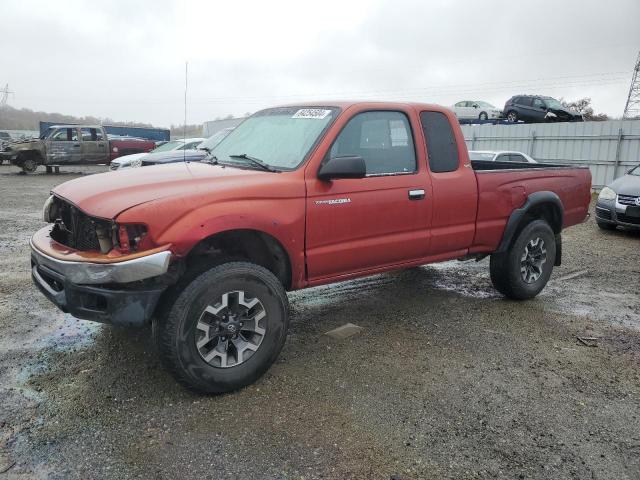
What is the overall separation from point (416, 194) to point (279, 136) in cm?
120

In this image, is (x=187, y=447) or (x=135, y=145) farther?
(x=135, y=145)

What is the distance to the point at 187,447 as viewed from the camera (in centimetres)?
272

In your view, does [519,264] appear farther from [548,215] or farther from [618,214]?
[618,214]

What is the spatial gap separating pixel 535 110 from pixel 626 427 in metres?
22.8

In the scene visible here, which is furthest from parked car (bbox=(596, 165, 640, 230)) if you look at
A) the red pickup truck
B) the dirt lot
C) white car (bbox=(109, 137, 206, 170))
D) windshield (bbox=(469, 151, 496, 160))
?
white car (bbox=(109, 137, 206, 170))

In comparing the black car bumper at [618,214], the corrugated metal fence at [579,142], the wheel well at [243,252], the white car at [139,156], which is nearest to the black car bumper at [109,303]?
the wheel well at [243,252]

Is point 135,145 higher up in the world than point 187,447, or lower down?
higher up

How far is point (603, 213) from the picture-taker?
31.0 ft

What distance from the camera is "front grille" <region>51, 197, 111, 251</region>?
3102 mm

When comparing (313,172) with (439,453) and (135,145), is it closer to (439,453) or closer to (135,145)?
(439,453)

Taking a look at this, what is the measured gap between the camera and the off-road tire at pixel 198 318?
3012 millimetres

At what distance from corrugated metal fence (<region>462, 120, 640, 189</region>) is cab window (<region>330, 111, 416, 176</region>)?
513 inches

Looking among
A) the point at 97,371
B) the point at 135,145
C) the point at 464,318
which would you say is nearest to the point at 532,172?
the point at 464,318

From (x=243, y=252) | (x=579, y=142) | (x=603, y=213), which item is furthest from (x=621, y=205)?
(x=579, y=142)
